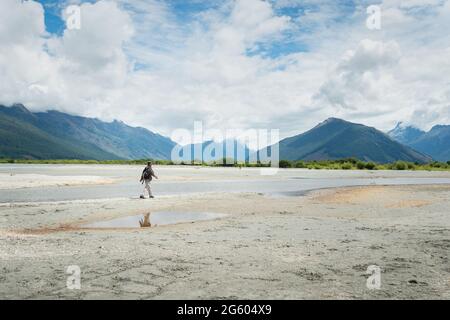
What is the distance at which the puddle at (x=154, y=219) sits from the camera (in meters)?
19.0

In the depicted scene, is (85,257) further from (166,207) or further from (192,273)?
(166,207)

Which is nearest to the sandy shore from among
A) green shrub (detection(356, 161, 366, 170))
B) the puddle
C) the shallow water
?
the puddle

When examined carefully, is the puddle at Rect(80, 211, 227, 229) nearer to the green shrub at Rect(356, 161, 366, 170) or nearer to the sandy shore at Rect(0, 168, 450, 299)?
the sandy shore at Rect(0, 168, 450, 299)

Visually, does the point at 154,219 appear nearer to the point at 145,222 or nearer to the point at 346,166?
the point at 145,222

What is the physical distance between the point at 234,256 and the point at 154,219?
31.8 feet

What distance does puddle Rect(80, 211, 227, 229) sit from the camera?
19.0m

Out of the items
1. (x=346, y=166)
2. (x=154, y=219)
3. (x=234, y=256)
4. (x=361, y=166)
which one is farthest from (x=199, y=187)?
(x=361, y=166)

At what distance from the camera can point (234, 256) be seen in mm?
12148

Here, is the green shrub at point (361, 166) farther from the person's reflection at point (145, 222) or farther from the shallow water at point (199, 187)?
the person's reflection at point (145, 222)

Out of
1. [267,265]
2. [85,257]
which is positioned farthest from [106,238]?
[267,265]

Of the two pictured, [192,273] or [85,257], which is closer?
[192,273]
